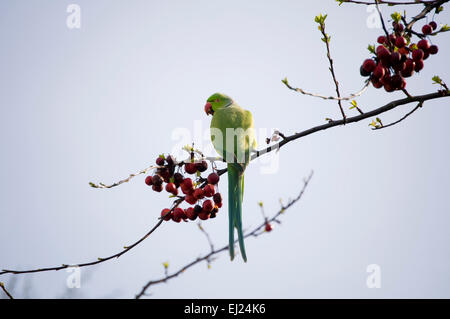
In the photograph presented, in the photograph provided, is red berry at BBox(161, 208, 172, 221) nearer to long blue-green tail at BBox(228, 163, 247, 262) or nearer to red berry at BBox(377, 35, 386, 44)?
long blue-green tail at BBox(228, 163, 247, 262)

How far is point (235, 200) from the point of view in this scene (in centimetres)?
Result: 271

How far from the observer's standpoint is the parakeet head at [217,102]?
391cm

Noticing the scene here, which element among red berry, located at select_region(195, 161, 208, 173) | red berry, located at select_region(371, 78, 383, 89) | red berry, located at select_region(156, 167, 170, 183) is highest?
red berry, located at select_region(371, 78, 383, 89)

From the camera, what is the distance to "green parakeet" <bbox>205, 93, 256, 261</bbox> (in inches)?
104

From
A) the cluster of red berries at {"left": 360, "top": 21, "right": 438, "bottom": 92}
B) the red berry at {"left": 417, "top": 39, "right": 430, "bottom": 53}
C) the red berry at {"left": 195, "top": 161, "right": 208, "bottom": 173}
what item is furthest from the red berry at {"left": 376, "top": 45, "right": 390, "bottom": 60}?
the red berry at {"left": 195, "top": 161, "right": 208, "bottom": 173}

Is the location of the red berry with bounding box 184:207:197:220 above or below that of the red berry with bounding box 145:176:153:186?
below

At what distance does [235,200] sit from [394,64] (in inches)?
51.5

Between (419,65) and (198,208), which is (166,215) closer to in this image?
(198,208)

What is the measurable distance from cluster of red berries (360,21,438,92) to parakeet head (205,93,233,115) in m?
1.77
